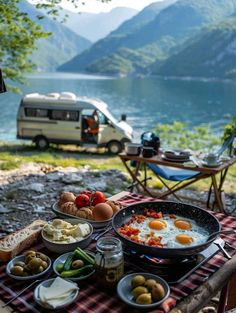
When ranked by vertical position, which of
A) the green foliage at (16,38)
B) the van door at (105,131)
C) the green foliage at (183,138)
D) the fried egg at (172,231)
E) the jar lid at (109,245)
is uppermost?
the green foliage at (16,38)

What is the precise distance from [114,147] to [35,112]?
141 inches

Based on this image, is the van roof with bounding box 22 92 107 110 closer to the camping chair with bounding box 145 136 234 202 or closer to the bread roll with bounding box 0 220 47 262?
the camping chair with bounding box 145 136 234 202

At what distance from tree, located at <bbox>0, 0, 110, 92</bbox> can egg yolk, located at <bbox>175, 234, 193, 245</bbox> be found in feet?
24.7

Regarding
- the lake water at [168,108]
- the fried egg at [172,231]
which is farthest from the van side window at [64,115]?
the lake water at [168,108]

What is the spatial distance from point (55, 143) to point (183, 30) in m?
147

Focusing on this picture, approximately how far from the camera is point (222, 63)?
93.2 metres

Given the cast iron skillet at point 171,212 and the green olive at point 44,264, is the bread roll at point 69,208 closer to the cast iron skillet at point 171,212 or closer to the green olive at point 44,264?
the cast iron skillet at point 171,212

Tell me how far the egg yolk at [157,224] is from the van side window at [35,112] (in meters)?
12.7

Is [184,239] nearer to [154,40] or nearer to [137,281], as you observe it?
[137,281]

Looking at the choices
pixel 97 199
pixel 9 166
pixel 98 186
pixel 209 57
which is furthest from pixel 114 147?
pixel 209 57

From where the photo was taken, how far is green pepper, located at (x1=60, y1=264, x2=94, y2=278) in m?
1.88

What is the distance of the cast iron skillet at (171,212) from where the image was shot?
1868 mm

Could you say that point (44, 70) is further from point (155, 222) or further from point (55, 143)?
point (155, 222)

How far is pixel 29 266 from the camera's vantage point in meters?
1.95
